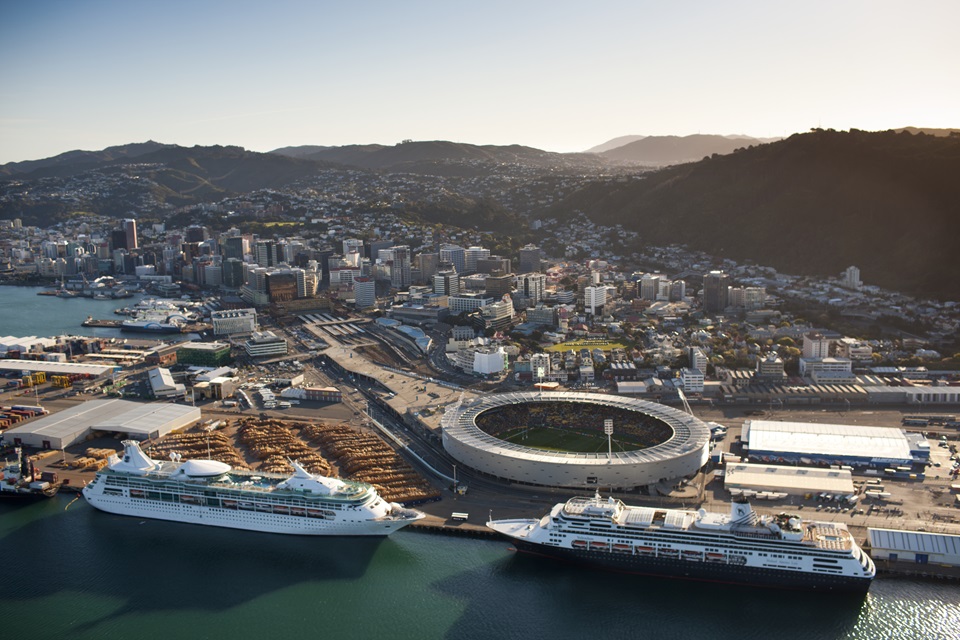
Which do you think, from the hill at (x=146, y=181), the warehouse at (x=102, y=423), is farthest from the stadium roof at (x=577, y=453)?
the hill at (x=146, y=181)

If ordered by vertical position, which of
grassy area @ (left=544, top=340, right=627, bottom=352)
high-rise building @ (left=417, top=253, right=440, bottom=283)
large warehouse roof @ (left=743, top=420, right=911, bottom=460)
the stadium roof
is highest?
high-rise building @ (left=417, top=253, right=440, bottom=283)

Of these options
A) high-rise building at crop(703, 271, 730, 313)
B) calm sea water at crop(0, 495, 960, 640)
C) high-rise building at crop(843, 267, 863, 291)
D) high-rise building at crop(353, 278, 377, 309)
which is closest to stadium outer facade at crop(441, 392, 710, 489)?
calm sea water at crop(0, 495, 960, 640)

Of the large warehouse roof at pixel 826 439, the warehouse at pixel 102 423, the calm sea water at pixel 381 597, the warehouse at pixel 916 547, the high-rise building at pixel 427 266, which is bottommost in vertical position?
the calm sea water at pixel 381 597

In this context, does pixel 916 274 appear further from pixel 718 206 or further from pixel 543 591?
pixel 543 591

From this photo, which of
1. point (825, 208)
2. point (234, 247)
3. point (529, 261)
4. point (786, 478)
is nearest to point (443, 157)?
point (234, 247)

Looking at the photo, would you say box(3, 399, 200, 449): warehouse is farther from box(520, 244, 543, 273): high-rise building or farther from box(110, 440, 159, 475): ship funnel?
box(520, 244, 543, 273): high-rise building

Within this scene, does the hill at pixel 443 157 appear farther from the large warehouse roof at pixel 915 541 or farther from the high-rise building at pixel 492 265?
the large warehouse roof at pixel 915 541
